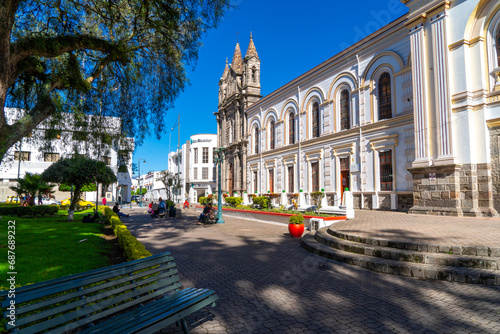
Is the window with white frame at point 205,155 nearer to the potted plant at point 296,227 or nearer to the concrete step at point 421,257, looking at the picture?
the potted plant at point 296,227

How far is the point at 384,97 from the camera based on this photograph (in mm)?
18469

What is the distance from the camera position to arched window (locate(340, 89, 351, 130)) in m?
21.2

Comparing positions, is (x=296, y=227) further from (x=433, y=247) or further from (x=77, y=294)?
(x=77, y=294)

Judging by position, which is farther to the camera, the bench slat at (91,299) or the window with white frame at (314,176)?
the window with white frame at (314,176)

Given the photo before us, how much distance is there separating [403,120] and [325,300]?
15.0 meters

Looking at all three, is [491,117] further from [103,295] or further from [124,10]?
[103,295]

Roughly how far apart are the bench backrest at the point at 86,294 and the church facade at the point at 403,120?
42.7 ft

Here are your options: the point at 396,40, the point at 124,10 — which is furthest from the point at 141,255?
the point at 396,40

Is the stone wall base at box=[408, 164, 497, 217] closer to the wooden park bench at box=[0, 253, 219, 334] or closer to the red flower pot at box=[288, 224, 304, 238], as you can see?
the red flower pot at box=[288, 224, 304, 238]

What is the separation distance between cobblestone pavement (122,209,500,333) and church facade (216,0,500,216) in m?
9.14

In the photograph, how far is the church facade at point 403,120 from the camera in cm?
1270

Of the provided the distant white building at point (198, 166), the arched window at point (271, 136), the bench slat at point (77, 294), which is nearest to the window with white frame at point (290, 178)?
the arched window at point (271, 136)

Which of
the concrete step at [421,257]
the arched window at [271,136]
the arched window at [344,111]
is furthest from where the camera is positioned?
the arched window at [271,136]

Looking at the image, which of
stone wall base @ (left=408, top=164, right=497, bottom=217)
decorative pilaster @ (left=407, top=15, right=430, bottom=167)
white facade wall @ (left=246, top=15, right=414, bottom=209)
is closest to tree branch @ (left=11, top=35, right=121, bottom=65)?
decorative pilaster @ (left=407, top=15, right=430, bottom=167)
